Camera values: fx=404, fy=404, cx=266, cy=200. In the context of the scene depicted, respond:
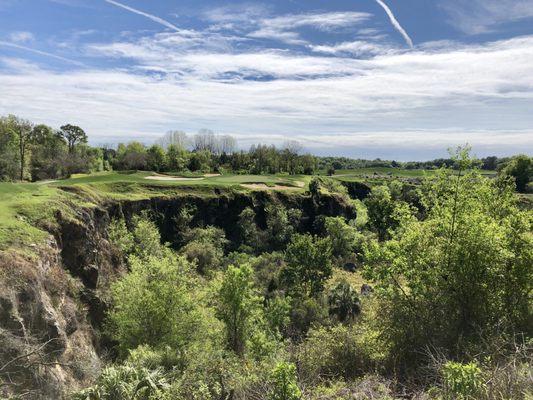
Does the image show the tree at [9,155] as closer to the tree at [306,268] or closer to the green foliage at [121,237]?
the green foliage at [121,237]

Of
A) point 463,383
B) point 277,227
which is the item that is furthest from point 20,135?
point 463,383

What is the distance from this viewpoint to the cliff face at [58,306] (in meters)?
12.8

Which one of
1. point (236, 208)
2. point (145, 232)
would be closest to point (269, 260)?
point (236, 208)

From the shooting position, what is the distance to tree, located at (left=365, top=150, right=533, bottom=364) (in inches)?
468

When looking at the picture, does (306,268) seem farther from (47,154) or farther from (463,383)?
(47,154)

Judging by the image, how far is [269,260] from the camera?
45344 millimetres

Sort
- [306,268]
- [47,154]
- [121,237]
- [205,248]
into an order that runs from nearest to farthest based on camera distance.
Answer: [121,237] < [306,268] < [205,248] < [47,154]

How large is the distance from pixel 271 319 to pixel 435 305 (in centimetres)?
1815

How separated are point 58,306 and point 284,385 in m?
13.7

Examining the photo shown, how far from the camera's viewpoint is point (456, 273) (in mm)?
12328

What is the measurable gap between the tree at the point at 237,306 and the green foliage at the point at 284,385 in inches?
546

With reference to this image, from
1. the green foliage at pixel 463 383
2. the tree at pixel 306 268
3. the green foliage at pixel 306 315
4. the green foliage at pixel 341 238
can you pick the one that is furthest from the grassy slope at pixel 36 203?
the green foliage at pixel 341 238

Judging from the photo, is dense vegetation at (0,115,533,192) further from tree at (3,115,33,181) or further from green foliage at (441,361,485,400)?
green foliage at (441,361,485,400)

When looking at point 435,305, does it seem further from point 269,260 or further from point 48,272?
point 269,260
